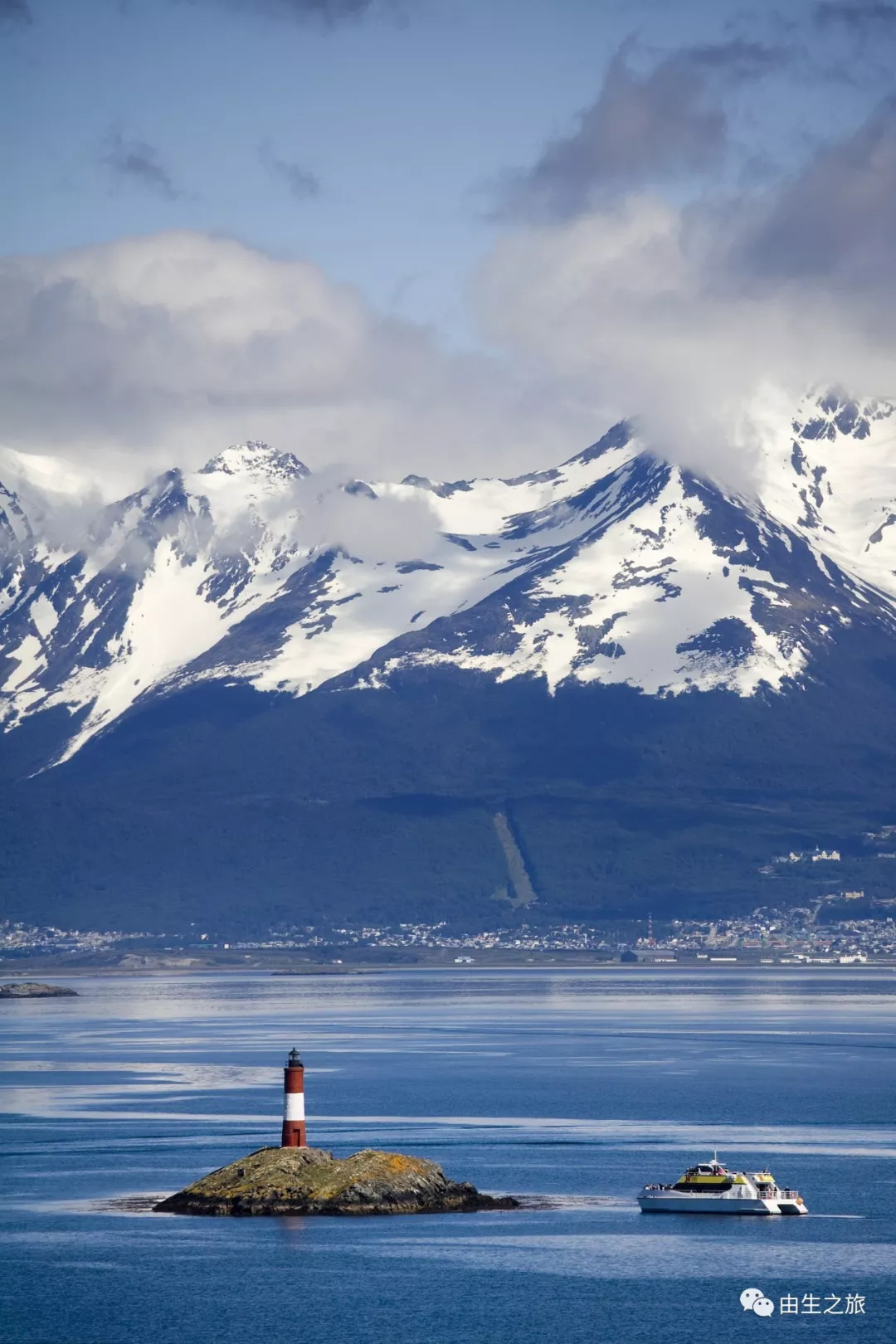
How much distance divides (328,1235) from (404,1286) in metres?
9.87

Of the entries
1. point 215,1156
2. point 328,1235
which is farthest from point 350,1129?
point 328,1235

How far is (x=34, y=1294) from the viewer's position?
95.9 m

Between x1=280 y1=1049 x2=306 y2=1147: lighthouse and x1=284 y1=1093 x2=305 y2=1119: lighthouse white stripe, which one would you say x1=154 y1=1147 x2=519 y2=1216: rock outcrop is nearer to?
x1=280 y1=1049 x2=306 y2=1147: lighthouse

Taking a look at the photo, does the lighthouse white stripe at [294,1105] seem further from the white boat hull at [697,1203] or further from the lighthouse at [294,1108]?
the white boat hull at [697,1203]

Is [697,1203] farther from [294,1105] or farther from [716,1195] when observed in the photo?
[294,1105]

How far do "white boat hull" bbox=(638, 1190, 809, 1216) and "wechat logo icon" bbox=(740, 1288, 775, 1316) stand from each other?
17.8 metres

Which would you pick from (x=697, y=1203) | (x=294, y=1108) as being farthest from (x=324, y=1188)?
(x=697, y=1203)

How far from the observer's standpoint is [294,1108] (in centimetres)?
11031

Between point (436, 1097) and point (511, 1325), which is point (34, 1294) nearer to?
point (511, 1325)

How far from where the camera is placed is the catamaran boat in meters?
113

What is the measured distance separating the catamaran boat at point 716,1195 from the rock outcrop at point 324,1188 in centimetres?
683

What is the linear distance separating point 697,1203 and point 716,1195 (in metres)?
1.13

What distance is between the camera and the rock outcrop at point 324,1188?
109000 millimetres

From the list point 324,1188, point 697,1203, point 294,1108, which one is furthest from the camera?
point 697,1203
